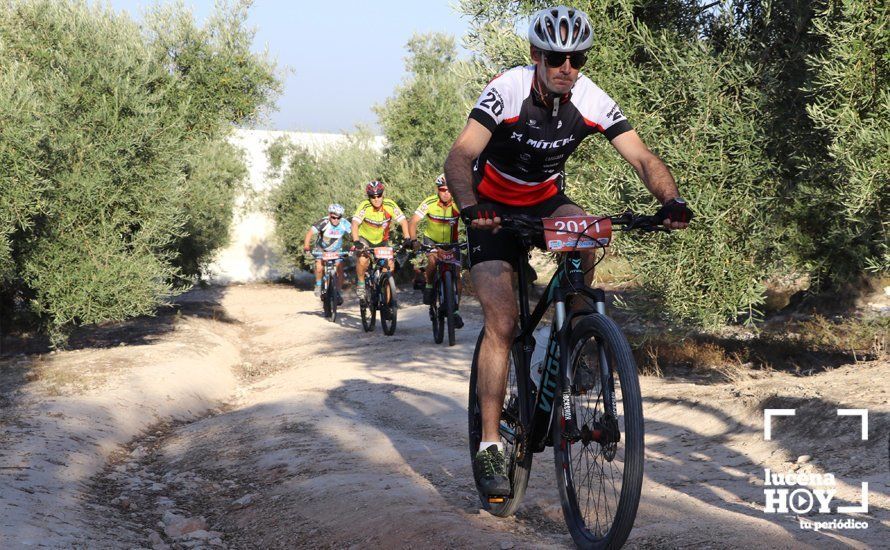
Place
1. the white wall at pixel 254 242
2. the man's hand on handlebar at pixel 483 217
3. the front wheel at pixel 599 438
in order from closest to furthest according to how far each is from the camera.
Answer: the front wheel at pixel 599 438
the man's hand on handlebar at pixel 483 217
the white wall at pixel 254 242

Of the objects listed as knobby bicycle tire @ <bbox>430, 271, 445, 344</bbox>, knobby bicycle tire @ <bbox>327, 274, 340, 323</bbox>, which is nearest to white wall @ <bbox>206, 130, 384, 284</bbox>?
knobby bicycle tire @ <bbox>327, 274, 340, 323</bbox>

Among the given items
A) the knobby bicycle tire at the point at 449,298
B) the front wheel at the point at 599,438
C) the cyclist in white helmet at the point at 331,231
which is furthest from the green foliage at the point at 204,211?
the front wheel at the point at 599,438

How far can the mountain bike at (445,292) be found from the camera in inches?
509

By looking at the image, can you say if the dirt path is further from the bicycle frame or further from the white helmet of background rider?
the white helmet of background rider

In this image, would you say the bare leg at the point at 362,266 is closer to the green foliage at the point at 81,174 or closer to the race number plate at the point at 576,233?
the green foliage at the point at 81,174

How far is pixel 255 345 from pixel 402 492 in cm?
1147

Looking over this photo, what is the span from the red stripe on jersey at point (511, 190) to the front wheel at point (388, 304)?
10.1 m

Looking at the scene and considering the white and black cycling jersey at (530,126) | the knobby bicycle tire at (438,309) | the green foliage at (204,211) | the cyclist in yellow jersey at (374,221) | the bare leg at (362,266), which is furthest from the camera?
the green foliage at (204,211)

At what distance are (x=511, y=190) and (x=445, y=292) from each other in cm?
837

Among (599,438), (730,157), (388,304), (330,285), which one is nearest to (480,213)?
(599,438)

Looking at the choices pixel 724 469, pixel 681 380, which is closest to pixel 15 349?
pixel 681 380

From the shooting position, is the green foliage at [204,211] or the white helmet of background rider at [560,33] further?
the green foliage at [204,211]

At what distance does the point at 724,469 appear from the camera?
6184 millimetres

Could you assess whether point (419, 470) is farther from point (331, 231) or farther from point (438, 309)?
point (331, 231)
